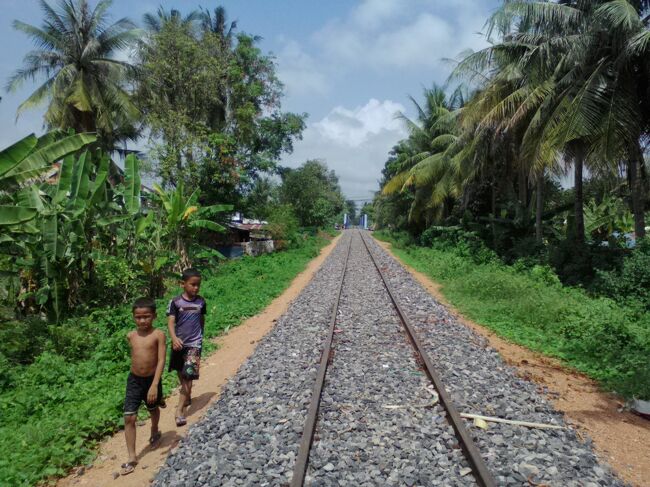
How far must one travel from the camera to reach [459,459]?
3824 millimetres

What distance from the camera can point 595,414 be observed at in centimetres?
495

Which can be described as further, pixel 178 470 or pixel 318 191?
pixel 318 191

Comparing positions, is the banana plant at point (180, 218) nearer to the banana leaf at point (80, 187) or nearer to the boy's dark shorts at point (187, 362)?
the banana leaf at point (80, 187)

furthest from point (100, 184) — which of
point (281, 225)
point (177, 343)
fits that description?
point (281, 225)

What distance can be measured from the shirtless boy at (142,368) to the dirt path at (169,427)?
172 millimetres

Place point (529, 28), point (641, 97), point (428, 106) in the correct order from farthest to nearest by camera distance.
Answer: point (428, 106) < point (529, 28) < point (641, 97)

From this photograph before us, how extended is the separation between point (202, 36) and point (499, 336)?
1962 centimetres

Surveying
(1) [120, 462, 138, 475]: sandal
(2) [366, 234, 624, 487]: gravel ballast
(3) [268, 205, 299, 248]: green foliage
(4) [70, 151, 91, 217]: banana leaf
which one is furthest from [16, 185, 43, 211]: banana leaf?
(3) [268, 205, 299, 248]: green foliage

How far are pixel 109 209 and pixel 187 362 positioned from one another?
627 cm

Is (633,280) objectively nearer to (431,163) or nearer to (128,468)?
(128,468)

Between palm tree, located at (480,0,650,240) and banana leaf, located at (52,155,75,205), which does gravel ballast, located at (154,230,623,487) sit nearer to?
banana leaf, located at (52,155,75,205)

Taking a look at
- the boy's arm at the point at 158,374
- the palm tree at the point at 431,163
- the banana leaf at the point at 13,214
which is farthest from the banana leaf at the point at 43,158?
the palm tree at the point at 431,163

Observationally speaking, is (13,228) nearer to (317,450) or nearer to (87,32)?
(317,450)

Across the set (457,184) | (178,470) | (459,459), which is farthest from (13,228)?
(457,184)
